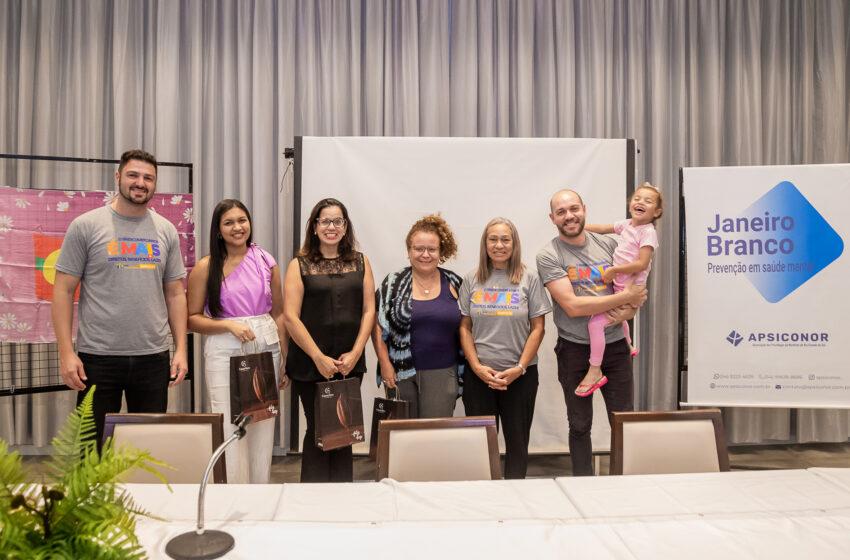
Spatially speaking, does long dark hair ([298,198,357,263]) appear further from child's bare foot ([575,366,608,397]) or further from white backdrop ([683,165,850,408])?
white backdrop ([683,165,850,408])

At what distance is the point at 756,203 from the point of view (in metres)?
3.18

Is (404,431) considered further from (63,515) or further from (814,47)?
(814,47)

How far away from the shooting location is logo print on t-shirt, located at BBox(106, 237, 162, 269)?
2.46 m

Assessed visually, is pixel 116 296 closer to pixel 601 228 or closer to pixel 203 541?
pixel 203 541

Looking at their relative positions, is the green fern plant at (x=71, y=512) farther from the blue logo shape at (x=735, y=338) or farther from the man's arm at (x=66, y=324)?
the blue logo shape at (x=735, y=338)

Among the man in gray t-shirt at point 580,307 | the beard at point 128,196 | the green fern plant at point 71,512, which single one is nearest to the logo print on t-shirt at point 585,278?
the man in gray t-shirt at point 580,307

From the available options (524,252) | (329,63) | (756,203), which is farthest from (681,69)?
(329,63)

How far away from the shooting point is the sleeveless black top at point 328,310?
2.57 m

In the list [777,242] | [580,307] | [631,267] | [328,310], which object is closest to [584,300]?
[580,307]

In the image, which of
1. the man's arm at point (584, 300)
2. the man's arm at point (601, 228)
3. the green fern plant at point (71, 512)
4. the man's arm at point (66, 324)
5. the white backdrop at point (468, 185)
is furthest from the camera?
the white backdrop at point (468, 185)

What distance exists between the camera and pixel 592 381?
2.73 m

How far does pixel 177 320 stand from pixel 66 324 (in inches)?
17.2

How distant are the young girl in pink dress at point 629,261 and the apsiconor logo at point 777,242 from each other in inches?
23.1

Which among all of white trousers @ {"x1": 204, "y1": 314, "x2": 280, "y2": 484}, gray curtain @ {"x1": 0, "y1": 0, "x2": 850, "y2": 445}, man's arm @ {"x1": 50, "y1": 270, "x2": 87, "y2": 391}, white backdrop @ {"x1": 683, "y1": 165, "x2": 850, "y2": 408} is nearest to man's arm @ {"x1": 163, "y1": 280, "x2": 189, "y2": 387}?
white trousers @ {"x1": 204, "y1": 314, "x2": 280, "y2": 484}
